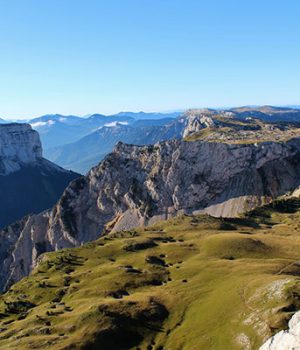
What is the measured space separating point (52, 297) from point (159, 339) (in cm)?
4939

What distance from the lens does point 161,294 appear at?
110m

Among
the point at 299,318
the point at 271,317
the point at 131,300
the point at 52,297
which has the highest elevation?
the point at 299,318

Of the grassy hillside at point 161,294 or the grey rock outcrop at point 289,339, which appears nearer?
the grey rock outcrop at point 289,339

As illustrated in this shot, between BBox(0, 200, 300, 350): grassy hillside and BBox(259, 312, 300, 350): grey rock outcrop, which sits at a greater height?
BBox(259, 312, 300, 350): grey rock outcrop

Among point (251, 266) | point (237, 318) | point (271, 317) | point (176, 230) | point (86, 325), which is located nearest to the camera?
point (271, 317)

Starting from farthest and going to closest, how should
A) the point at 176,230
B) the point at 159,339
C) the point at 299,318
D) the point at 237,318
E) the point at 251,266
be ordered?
the point at 176,230, the point at 251,266, the point at 159,339, the point at 237,318, the point at 299,318

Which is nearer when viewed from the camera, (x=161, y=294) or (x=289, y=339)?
(x=289, y=339)

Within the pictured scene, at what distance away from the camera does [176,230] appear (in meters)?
184

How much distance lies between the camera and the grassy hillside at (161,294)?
8450 cm

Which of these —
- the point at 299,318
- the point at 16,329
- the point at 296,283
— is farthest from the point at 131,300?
the point at 299,318

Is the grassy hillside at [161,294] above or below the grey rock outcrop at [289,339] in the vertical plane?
below

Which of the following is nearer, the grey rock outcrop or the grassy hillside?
the grey rock outcrop

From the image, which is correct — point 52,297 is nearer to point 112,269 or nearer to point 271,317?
point 112,269

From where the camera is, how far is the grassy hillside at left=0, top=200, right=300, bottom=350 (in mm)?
84500
